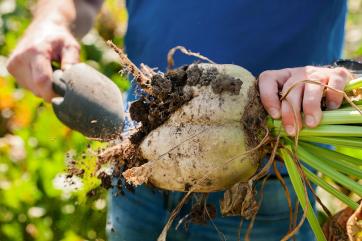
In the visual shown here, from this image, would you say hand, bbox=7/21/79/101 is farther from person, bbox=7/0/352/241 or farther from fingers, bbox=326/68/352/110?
fingers, bbox=326/68/352/110

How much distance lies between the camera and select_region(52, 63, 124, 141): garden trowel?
1505 millimetres

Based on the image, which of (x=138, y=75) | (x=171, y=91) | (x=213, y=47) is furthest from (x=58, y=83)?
(x=213, y=47)

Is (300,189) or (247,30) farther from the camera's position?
(247,30)

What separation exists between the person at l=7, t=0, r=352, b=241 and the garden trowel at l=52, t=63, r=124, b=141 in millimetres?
127

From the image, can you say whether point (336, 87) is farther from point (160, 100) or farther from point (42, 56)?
point (42, 56)

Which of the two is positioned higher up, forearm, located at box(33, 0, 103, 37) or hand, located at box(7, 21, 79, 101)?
forearm, located at box(33, 0, 103, 37)

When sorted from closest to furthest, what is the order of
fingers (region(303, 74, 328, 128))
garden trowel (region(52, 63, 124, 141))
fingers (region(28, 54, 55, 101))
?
fingers (region(303, 74, 328, 128)) < garden trowel (region(52, 63, 124, 141)) < fingers (region(28, 54, 55, 101))

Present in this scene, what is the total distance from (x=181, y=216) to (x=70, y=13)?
785 mm

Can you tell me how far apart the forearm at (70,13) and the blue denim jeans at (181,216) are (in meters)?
0.59

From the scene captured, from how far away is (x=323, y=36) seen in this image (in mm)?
1725

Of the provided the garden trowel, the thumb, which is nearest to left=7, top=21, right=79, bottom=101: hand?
the thumb

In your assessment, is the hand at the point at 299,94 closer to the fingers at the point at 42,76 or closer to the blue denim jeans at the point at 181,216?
the blue denim jeans at the point at 181,216

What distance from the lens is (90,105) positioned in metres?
1.50

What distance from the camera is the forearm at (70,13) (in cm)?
188
